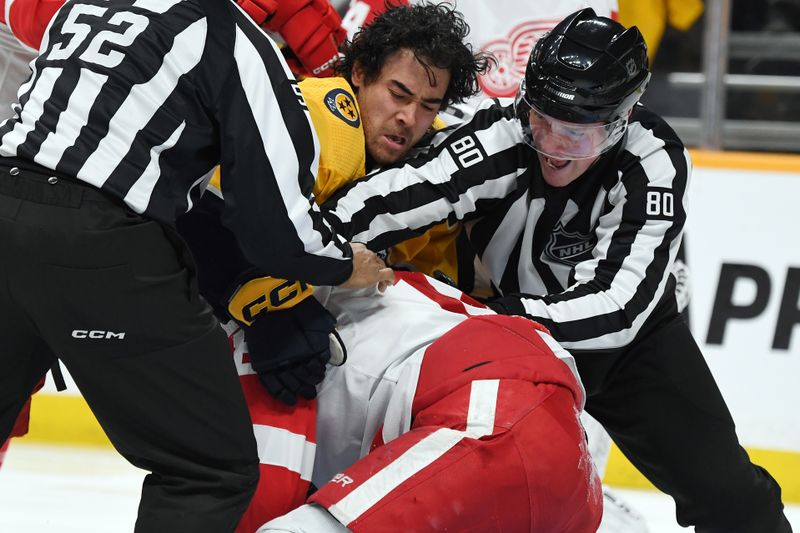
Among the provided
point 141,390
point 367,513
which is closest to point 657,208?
point 367,513

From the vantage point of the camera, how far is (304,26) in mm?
2703

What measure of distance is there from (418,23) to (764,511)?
1.22m

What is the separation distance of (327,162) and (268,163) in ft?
1.31

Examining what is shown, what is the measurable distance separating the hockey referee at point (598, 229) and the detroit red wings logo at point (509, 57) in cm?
145

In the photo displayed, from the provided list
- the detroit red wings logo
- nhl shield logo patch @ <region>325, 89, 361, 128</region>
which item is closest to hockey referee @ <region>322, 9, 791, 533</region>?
nhl shield logo patch @ <region>325, 89, 361, 128</region>

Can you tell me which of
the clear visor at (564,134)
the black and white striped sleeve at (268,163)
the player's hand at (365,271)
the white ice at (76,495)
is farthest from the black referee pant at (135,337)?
the white ice at (76,495)

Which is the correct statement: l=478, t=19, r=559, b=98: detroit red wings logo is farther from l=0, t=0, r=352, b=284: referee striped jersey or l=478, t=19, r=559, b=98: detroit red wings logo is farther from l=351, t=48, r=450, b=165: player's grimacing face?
l=0, t=0, r=352, b=284: referee striped jersey

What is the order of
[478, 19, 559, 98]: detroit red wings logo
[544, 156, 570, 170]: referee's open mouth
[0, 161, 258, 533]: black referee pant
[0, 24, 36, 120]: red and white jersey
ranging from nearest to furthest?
1. [0, 161, 258, 533]: black referee pant
2. [544, 156, 570, 170]: referee's open mouth
3. [0, 24, 36, 120]: red and white jersey
4. [478, 19, 559, 98]: detroit red wings logo

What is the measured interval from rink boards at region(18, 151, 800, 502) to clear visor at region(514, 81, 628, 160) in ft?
4.17

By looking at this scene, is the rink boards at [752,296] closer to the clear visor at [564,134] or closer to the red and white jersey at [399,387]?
the clear visor at [564,134]

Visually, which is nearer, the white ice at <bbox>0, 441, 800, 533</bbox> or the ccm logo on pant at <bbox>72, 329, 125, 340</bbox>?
the ccm logo on pant at <bbox>72, 329, 125, 340</bbox>

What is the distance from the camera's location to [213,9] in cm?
174

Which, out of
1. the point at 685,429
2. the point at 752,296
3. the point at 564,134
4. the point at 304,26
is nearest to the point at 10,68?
the point at 304,26

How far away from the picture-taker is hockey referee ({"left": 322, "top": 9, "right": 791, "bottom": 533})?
215 centimetres
